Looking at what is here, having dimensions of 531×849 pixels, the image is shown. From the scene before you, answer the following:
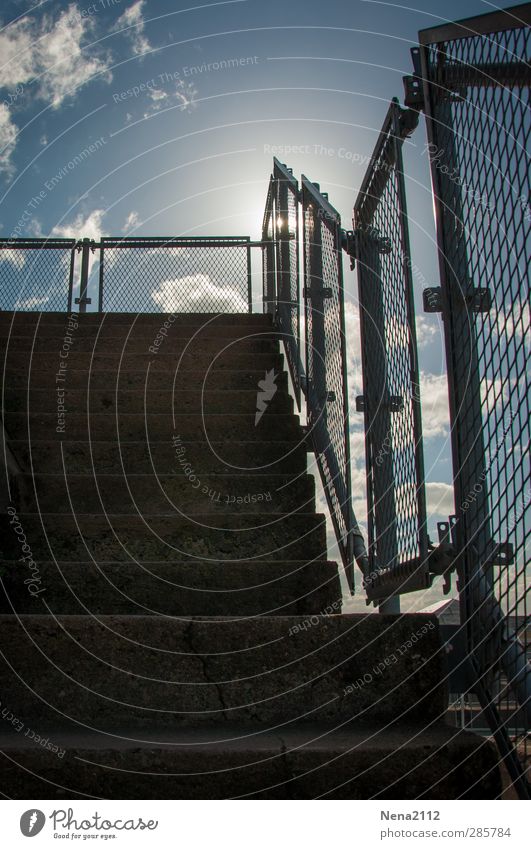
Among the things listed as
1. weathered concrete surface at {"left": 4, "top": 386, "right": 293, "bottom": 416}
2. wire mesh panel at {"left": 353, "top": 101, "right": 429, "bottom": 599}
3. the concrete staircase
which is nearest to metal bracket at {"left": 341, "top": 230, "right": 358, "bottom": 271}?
wire mesh panel at {"left": 353, "top": 101, "right": 429, "bottom": 599}

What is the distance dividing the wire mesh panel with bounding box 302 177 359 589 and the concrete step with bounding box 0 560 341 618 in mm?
271

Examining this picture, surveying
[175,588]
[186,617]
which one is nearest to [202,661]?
[186,617]

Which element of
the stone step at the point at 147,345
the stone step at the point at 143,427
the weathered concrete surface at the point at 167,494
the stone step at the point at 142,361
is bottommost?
the weathered concrete surface at the point at 167,494

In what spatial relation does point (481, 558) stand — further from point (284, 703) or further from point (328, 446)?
point (328, 446)

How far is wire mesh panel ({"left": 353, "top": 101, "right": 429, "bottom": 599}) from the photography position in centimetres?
248

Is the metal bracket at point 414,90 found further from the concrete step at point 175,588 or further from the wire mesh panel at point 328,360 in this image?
the concrete step at point 175,588

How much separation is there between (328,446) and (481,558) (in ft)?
5.64

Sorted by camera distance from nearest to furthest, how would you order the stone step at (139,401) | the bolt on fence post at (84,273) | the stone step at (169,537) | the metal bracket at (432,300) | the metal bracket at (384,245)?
the metal bracket at (432,300) < the metal bracket at (384,245) < the stone step at (169,537) < the stone step at (139,401) < the bolt on fence post at (84,273)

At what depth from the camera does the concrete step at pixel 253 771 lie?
1.92 metres

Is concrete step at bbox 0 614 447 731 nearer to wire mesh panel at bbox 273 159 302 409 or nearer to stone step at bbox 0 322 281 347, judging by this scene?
wire mesh panel at bbox 273 159 302 409

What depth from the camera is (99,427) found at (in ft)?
13.9

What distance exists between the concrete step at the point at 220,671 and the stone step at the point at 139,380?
2381mm
